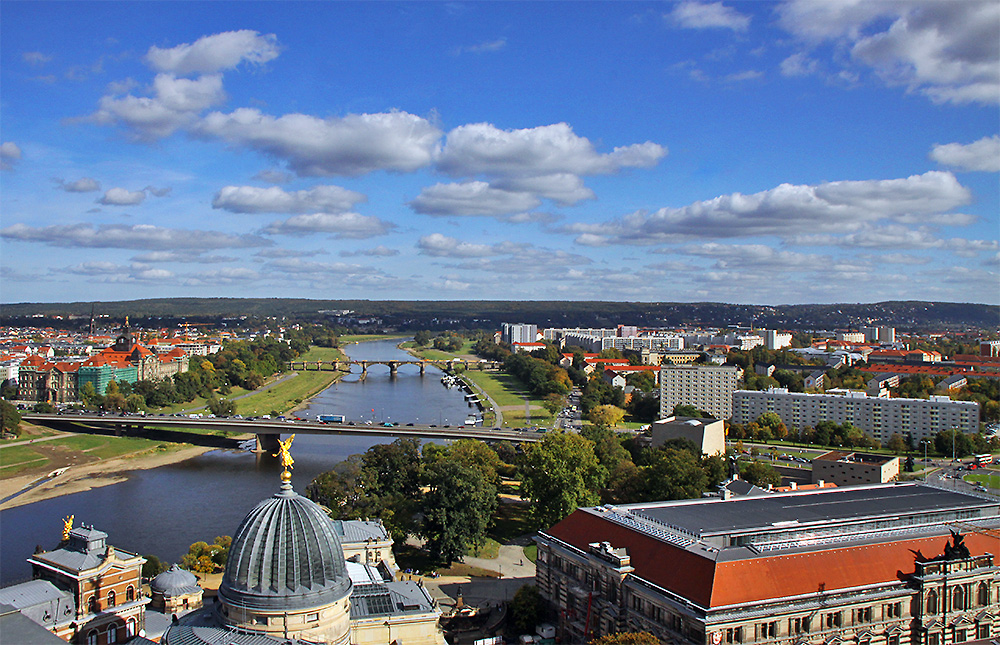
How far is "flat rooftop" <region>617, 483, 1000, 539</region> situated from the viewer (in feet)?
106

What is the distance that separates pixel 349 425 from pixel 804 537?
55.7m

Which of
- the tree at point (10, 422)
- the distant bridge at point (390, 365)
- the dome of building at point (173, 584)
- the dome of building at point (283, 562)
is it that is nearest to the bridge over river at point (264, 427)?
the tree at point (10, 422)

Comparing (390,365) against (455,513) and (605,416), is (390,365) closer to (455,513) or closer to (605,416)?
(605,416)

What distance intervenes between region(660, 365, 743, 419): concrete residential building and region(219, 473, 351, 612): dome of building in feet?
253

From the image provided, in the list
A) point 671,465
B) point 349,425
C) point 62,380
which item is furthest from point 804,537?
point 62,380

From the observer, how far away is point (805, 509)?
35125mm

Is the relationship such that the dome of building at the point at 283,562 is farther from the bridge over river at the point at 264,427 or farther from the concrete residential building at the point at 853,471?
the bridge over river at the point at 264,427

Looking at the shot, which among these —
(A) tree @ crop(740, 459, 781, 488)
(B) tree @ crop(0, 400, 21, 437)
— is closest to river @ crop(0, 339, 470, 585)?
(B) tree @ crop(0, 400, 21, 437)

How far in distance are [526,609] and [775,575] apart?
386 inches

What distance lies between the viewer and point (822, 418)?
85.6 metres

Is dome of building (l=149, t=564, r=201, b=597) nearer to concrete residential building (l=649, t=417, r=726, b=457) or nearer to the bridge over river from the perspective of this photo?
concrete residential building (l=649, t=417, r=726, b=457)

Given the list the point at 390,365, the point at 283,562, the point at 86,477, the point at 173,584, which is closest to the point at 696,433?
the point at 173,584

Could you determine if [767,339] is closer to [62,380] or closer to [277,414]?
[277,414]

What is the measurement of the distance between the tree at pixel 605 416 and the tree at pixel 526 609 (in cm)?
5208
